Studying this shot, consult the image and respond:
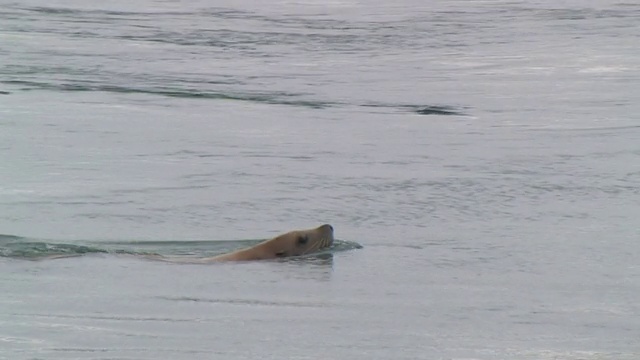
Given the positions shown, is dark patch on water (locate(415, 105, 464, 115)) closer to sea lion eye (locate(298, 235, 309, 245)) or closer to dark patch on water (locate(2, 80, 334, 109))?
dark patch on water (locate(2, 80, 334, 109))

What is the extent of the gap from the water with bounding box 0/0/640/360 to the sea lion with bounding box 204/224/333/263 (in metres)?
0.14

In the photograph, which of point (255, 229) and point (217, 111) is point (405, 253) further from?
point (217, 111)

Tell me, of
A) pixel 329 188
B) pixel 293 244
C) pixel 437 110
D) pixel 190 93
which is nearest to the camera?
pixel 293 244

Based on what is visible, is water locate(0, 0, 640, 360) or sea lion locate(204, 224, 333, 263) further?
sea lion locate(204, 224, 333, 263)

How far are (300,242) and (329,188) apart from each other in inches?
82.7

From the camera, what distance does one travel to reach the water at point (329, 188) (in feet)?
23.5

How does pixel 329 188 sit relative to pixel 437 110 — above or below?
below

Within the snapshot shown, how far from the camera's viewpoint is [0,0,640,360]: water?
7.15m

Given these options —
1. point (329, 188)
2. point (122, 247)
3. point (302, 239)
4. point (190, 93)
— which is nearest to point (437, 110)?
point (190, 93)

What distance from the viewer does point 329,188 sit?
438 inches

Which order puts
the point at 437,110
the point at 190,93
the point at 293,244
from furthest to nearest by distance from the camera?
1. the point at 190,93
2. the point at 437,110
3. the point at 293,244

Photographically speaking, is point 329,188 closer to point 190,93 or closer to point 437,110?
point 437,110

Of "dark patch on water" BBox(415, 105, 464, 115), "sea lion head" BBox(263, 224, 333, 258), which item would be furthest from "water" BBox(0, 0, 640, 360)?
"sea lion head" BBox(263, 224, 333, 258)

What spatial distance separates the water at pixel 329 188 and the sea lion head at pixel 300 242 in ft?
0.51
